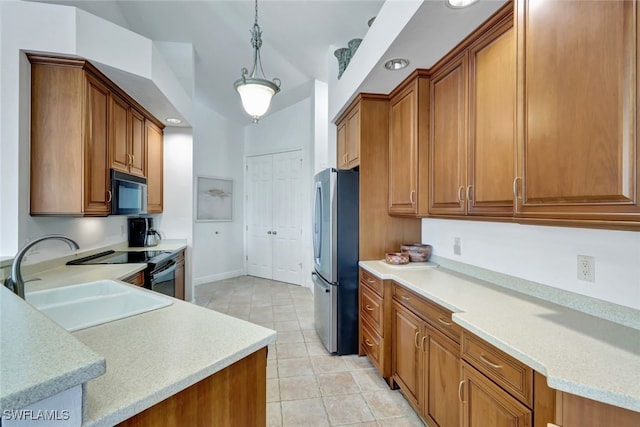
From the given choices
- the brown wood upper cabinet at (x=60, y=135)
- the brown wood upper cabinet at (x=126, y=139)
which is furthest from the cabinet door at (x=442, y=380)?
the brown wood upper cabinet at (x=126, y=139)

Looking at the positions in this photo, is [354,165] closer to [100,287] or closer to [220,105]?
[100,287]

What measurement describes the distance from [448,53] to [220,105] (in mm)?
4257

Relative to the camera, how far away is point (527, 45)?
3.99 feet

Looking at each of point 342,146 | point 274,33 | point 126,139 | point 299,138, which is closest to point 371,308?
point 342,146

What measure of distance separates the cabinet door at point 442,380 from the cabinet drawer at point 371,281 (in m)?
0.62

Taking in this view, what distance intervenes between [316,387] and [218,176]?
427 centimetres

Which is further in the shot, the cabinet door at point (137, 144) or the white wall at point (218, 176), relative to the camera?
the white wall at point (218, 176)

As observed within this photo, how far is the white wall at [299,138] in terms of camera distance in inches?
197

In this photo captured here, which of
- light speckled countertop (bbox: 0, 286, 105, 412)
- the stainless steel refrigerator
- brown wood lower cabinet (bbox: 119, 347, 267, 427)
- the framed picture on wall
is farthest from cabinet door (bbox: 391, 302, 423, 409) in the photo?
the framed picture on wall

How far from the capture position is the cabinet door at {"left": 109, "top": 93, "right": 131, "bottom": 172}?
2619 millimetres

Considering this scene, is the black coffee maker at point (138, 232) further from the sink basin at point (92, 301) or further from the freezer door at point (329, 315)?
the freezer door at point (329, 315)

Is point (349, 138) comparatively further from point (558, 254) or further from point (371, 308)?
point (558, 254)

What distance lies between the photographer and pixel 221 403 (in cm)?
92

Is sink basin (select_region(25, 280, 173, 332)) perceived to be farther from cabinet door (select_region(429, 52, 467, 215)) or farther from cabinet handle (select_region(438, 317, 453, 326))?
cabinet door (select_region(429, 52, 467, 215))
